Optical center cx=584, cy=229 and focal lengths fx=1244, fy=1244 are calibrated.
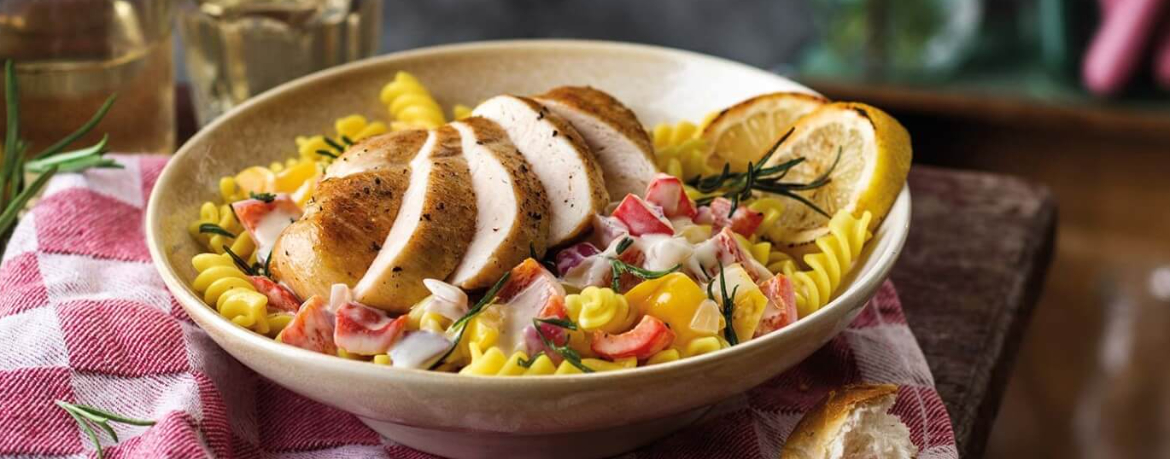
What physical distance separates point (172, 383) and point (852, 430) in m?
1.11

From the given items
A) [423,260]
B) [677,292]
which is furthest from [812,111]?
[423,260]

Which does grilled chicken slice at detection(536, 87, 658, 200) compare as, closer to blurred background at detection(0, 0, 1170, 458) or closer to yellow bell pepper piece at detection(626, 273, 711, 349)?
yellow bell pepper piece at detection(626, 273, 711, 349)

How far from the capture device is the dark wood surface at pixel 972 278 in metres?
2.36

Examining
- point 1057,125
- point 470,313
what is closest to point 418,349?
point 470,313

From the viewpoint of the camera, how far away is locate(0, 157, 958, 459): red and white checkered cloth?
196 centimetres

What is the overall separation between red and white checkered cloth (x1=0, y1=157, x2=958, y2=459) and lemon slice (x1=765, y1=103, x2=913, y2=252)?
24cm

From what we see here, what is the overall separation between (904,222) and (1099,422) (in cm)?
383

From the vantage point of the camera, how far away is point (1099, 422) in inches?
218

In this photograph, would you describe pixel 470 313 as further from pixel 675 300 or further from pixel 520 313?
pixel 675 300

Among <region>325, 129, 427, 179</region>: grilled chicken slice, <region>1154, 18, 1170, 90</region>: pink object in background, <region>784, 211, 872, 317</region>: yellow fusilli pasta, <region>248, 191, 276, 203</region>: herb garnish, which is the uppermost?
<region>325, 129, 427, 179</region>: grilled chicken slice

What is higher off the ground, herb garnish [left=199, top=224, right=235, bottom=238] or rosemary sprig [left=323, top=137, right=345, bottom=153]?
rosemary sprig [left=323, top=137, right=345, bottom=153]

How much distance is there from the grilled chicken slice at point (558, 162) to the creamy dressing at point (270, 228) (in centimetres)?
43

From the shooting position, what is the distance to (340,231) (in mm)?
1979

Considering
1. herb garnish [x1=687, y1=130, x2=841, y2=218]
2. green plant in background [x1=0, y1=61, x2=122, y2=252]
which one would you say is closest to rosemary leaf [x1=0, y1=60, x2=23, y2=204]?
green plant in background [x1=0, y1=61, x2=122, y2=252]
